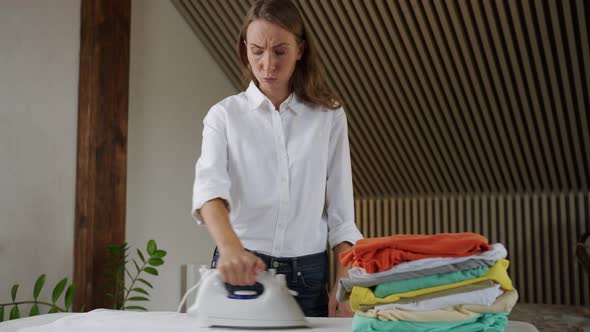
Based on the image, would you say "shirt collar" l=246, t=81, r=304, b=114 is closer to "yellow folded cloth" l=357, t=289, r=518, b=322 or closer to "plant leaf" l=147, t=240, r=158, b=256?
"yellow folded cloth" l=357, t=289, r=518, b=322

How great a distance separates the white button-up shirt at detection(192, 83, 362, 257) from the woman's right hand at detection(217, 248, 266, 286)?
0.30 m

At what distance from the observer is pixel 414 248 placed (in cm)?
113

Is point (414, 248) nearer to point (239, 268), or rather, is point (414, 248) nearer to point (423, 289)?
point (423, 289)

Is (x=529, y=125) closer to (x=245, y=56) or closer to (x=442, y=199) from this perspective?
(x=442, y=199)

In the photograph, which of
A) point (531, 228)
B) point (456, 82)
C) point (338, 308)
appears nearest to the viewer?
point (338, 308)

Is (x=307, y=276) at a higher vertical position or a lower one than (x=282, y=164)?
lower

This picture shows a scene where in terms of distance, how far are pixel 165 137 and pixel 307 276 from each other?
129 inches

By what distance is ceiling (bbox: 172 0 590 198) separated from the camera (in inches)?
174

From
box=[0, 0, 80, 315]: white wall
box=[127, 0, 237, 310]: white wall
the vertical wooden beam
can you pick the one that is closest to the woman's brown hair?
box=[0, 0, 80, 315]: white wall

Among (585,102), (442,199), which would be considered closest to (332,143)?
(585,102)

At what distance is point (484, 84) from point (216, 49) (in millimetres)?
1997

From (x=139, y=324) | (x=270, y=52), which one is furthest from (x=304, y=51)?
(x=139, y=324)

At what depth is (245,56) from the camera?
1791 mm

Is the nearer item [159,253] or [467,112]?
[159,253]
